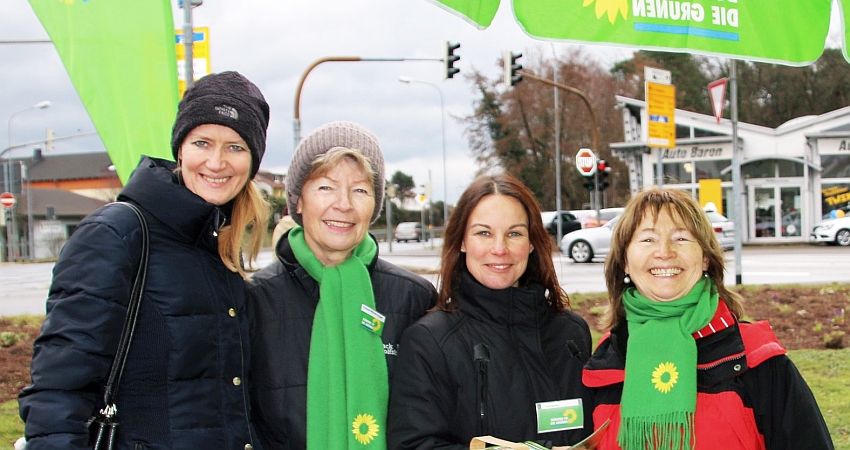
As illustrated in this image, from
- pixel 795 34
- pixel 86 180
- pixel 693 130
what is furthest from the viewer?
pixel 86 180

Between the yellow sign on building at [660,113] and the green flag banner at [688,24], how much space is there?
32.0ft

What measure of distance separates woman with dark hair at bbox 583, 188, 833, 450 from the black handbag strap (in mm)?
1487

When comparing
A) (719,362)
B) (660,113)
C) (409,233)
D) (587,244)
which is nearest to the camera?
(719,362)

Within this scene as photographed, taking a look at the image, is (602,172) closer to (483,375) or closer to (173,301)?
(483,375)

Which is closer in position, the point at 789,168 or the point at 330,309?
the point at 330,309

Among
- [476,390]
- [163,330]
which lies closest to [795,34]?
[476,390]

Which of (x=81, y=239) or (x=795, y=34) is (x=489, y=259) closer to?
(x=81, y=239)

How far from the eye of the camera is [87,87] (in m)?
2.93

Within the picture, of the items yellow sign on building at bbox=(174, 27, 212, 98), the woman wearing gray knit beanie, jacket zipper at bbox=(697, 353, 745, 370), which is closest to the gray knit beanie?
the woman wearing gray knit beanie

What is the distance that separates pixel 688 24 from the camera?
9.37 feet

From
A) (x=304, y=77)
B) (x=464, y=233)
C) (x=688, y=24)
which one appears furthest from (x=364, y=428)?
(x=304, y=77)

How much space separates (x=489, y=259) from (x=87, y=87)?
1.76m

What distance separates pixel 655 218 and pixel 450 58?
15.4m

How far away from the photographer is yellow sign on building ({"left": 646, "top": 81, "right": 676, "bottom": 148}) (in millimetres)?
12648
